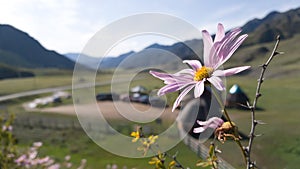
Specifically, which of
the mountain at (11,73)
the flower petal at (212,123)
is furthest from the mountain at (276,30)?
the flower petal at (212,123)

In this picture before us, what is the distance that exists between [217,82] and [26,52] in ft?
230

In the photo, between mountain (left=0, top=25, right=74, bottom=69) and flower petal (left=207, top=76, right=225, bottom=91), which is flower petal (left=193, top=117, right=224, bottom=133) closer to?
flower petal (left=207, top=76, right=225, bottom=91)

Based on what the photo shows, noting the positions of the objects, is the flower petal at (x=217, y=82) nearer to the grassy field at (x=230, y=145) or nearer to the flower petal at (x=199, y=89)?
the flower petal at (x=199, y=89)

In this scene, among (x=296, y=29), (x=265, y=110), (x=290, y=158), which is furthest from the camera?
(x=296, y=29)

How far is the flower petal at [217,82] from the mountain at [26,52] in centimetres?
6359

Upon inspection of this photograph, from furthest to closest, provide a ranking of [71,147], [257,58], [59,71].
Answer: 1. [59,71]
2. [257,58]
3. [71,147]

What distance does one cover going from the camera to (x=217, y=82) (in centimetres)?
32

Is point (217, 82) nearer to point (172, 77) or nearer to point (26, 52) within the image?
point (172, 77)

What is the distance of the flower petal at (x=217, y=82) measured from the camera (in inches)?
12.3

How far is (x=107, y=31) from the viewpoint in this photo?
47cm

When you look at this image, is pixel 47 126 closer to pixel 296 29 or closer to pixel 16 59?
pixel 16 59

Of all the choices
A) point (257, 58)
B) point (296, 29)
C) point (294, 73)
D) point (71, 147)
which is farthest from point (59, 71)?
point (71, 147)

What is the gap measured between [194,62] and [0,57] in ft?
212

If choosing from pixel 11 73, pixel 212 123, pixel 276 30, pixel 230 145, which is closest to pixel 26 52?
pixel 11 73
